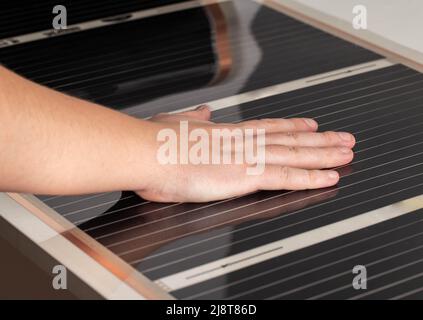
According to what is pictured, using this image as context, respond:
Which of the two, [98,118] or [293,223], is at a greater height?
[98,118]

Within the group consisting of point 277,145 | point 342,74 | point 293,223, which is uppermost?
point 342,74

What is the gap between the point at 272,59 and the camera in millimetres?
2221

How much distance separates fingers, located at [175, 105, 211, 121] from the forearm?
19 cm

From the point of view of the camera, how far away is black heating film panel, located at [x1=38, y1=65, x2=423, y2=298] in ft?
5.10

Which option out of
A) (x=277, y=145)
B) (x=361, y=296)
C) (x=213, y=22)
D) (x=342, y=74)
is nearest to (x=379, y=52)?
(x=342, y=74)

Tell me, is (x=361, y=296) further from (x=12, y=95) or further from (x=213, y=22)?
(x=213, y=22)

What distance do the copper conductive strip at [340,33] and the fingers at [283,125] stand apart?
378mm

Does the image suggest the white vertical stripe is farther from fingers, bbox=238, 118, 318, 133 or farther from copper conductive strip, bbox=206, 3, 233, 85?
copper conductive strip, bbox=206, 3, 233, 85

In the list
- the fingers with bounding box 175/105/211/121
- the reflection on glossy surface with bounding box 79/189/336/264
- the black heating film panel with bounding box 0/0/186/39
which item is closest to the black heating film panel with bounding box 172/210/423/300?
the reflection on glossy surface with bounding box 79/189/336/264

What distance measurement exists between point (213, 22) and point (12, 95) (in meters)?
0.92

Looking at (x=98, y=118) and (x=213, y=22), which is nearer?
(x=98, y=118)

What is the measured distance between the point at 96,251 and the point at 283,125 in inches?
16.1

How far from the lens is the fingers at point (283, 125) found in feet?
5.84

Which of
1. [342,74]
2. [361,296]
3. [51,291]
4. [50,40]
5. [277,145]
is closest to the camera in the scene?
[361,296]
